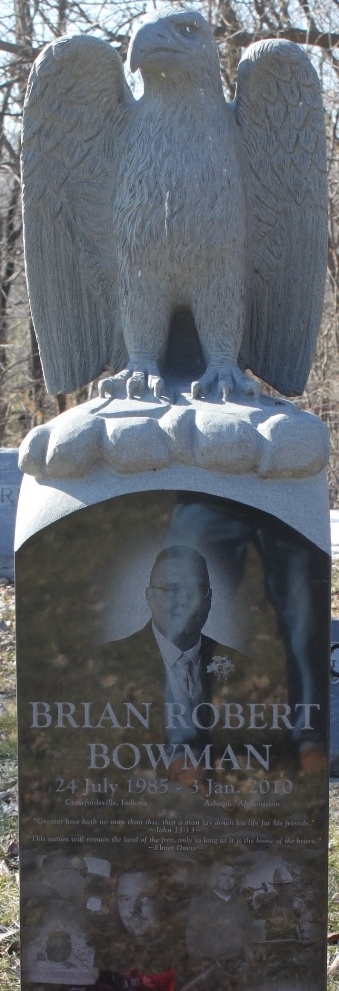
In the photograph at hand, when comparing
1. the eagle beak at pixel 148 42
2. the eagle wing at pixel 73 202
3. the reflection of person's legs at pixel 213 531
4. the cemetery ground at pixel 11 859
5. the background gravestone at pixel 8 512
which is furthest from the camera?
the background gravestone at pixel 8 512

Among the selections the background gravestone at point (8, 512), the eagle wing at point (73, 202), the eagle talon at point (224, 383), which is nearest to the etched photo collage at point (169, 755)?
the eagle talon at point (224, 383)

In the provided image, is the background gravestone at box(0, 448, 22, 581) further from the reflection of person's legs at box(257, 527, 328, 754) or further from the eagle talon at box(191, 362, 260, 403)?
the reflection of person's legs at box(257, 527, 328, 754)

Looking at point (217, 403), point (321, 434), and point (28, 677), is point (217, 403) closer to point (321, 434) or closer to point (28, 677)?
point (321, 434)

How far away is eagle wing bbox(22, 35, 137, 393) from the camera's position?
247 centimetres

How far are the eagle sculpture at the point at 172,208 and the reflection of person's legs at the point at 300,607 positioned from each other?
41 cm

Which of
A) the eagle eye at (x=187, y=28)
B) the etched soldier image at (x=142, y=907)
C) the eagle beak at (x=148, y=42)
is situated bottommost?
the etched soldier image at (x=142, y=907)

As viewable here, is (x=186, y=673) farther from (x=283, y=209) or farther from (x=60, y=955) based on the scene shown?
(x=283, y=209)

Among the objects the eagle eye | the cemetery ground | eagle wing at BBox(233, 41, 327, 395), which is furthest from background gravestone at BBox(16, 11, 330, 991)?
the cemetery ground

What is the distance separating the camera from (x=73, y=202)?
8.55 ft

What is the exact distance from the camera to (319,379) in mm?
8938

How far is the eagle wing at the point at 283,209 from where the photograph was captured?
98.0 inches

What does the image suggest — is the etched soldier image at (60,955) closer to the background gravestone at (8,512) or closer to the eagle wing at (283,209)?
the eagle wing at (283,209)

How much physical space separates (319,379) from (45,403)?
303cm

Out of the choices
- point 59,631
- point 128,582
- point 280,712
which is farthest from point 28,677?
point 280,712
